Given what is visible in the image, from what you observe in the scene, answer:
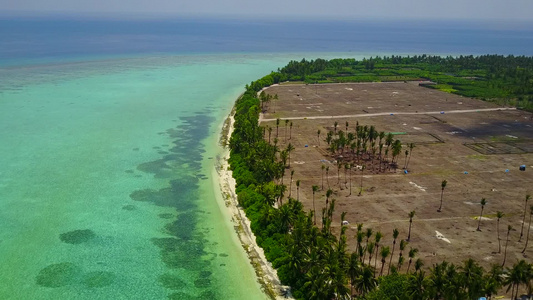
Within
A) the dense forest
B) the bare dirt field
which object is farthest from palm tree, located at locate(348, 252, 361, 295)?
the bare dirt field

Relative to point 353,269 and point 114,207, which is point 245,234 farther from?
point 114,207

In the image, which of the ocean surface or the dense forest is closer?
the dense forest

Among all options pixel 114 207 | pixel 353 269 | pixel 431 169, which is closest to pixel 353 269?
pixel 353 269

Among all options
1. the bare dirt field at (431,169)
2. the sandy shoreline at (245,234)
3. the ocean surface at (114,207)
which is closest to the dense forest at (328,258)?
the sandy shoreline at (245,234)

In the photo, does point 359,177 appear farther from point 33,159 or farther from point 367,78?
point 367,78

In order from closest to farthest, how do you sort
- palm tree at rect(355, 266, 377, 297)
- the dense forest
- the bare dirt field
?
Result: the dense forest → palm tree at rect(355, 266, 377, 297) → the bare dirt field

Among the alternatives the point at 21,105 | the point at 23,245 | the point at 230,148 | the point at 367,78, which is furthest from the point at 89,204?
the point at 367,78

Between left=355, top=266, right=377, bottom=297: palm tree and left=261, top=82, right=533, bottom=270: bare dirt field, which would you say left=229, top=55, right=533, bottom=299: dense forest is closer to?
left=355, top=266, right=377, bottom=297: palm tree
